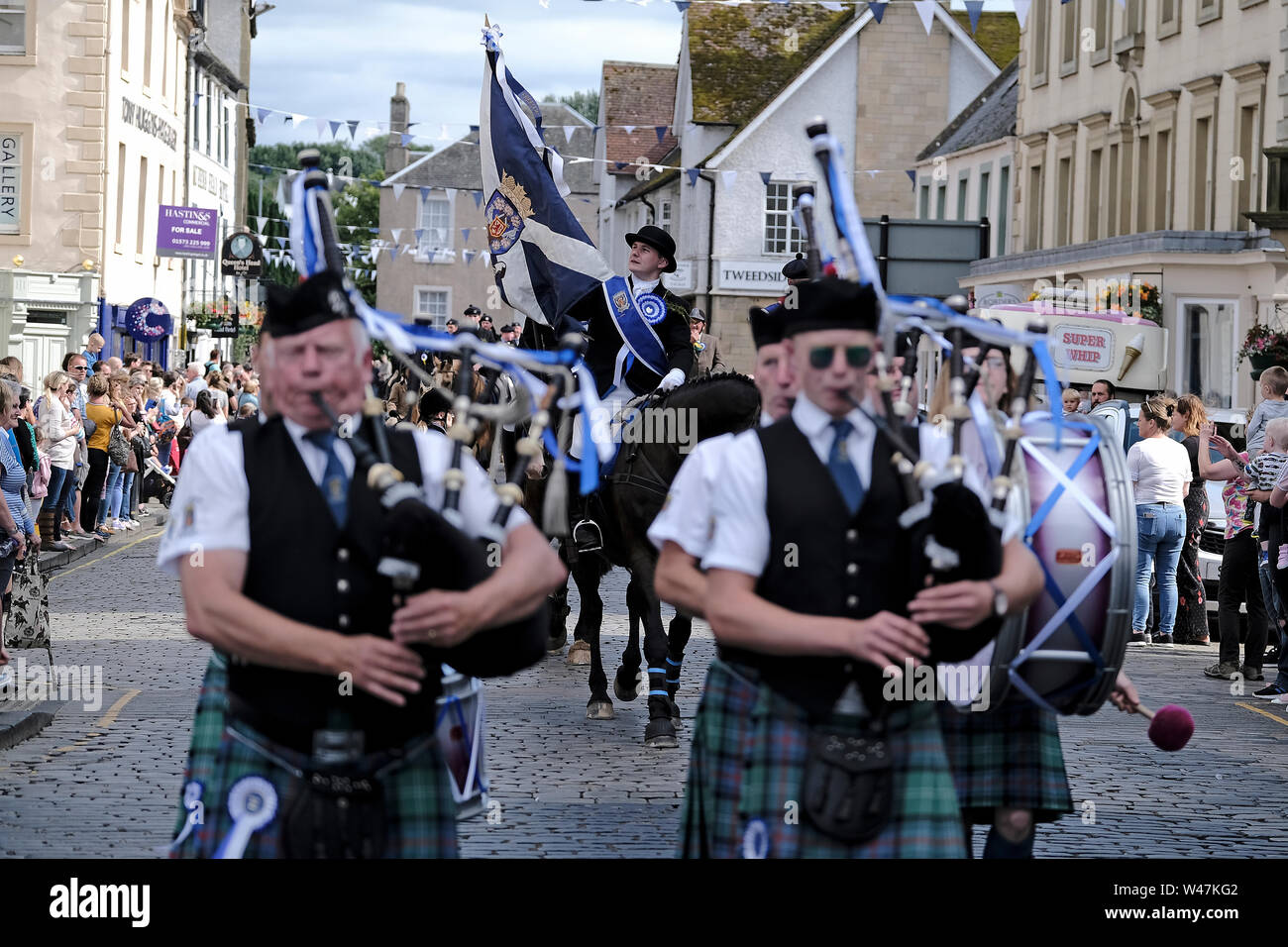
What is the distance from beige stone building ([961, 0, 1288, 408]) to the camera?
30.1 meters


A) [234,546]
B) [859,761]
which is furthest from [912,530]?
[234,546]

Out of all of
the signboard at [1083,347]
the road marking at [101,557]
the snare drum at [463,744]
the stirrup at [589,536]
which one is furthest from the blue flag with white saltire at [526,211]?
the signboard at [1083,347]

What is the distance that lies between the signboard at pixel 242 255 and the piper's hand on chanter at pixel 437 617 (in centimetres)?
4025

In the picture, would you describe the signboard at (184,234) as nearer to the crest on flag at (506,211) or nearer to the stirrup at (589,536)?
the stirrup at (589,536)

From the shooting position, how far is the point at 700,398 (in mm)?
10383

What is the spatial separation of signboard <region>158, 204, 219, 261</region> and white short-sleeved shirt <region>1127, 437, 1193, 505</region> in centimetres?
2784

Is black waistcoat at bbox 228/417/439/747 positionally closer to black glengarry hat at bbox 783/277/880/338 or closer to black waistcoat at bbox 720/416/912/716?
black waistcoat at bbox 720/416/912/716

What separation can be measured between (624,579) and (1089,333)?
10691mm

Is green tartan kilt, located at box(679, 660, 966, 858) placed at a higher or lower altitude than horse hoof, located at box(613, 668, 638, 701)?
higher

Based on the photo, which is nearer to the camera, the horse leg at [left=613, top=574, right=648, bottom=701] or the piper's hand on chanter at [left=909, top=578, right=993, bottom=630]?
the piper's hand on chanter at [left=909, top=578, right=993, bottom=630]

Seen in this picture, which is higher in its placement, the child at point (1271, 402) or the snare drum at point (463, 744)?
the child at point (1271, 402)

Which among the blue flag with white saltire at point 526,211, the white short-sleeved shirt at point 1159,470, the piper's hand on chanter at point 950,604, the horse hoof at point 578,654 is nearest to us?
the piper's hand on chanter at point 950,604

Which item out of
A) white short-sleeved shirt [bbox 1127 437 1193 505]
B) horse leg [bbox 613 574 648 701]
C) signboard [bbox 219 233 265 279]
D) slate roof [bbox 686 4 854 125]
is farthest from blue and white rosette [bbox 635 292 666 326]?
slate roof [bbox 686 4 854 125]

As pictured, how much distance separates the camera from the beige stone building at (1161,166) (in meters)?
30.1
